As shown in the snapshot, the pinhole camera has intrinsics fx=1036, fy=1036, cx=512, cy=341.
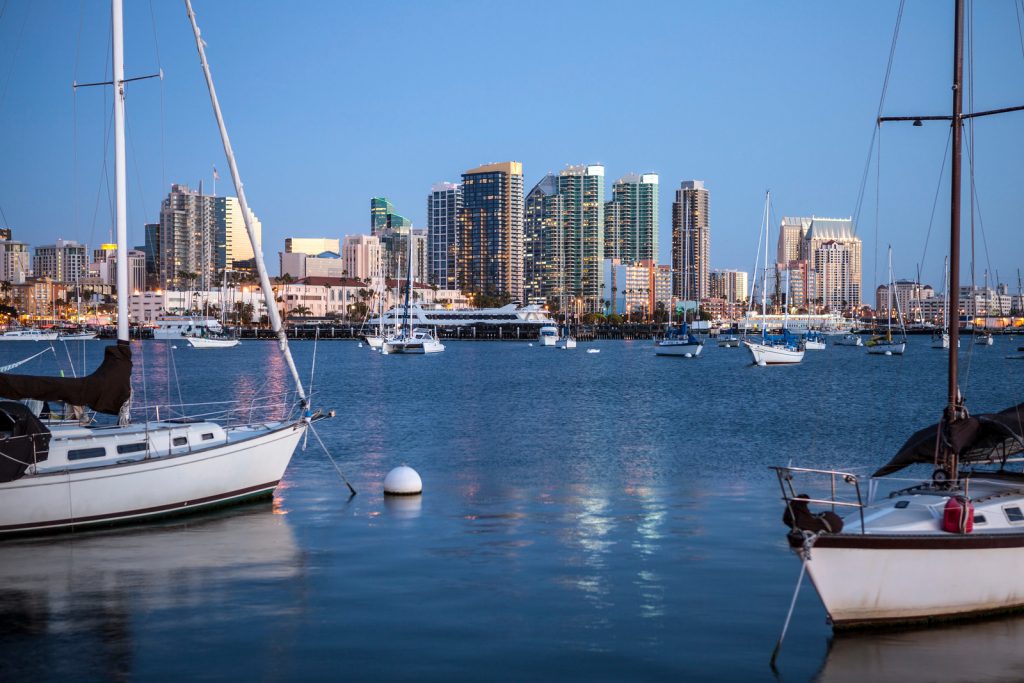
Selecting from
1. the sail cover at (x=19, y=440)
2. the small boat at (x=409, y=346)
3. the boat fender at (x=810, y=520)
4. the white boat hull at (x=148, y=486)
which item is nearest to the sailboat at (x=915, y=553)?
the boat fender at (x=810, y=520)

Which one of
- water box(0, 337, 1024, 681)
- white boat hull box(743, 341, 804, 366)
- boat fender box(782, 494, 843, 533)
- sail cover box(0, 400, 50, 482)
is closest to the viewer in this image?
boat fender box(782, 494, 843, 533)

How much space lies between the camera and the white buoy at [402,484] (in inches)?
1124

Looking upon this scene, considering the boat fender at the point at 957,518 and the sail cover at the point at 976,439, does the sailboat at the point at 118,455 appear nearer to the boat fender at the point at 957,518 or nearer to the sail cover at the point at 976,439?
the sail cover at the point at 976,439

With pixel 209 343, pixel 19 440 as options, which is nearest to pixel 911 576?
pixel 19 440

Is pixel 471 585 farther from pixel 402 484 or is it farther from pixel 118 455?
pixel 402 484

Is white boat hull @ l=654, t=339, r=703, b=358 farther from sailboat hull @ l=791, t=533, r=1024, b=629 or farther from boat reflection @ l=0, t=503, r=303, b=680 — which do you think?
sailboat hull @ l=791, t=533, r=1024, b=629

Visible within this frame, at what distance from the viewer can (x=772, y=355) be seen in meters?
124

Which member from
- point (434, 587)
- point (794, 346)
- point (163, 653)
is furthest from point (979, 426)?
point (794, 346)

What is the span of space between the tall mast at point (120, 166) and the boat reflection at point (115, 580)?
5.39 meters

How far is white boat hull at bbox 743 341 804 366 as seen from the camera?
404ft

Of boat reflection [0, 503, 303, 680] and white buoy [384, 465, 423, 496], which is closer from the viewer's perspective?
boat reflection [0, 503, 303, 680]

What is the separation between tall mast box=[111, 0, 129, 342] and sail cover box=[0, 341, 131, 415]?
895mm

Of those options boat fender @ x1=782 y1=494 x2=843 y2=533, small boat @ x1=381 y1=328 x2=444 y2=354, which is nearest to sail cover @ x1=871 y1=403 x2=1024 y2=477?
boat fender @ x1=782 y1=494 x2=843 y2=533

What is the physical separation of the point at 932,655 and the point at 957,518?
6.60ft
